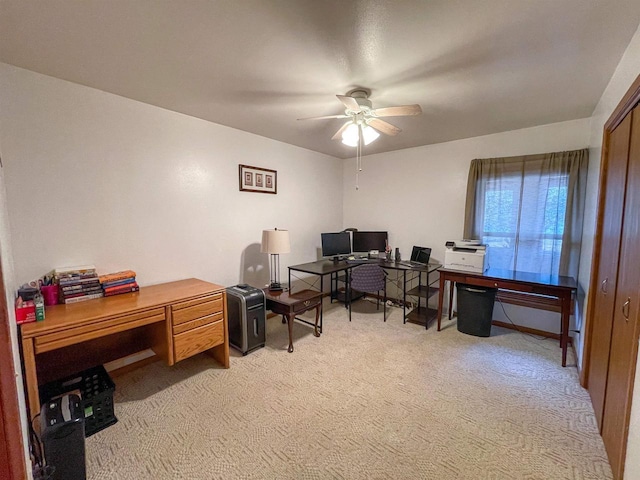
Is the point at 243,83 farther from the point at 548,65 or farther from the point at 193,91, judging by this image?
the point at 548,65

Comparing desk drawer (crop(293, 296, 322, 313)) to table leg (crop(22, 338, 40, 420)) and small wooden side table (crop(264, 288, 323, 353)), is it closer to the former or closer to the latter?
small wooden side table (crop(264, 288, 323, 353))

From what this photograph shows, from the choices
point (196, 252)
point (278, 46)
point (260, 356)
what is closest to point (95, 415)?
point (260, 356)

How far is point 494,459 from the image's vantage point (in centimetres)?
159

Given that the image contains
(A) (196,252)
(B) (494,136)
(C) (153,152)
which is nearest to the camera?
(C) (153,152)

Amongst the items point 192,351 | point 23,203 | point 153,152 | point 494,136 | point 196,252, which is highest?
point 494,136

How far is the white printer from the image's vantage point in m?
3.06

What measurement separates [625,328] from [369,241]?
3.06 m

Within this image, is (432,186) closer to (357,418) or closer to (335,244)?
(335,244)

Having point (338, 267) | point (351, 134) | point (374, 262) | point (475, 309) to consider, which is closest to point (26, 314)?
point (351, 134)

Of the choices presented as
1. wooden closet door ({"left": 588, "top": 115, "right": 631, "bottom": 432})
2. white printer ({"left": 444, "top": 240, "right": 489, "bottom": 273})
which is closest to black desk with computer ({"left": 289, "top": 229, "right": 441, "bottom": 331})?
white printer ({"left": 444, "top": 240, "right": 489, "bottom": 273})

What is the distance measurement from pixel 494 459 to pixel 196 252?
9.82 feet

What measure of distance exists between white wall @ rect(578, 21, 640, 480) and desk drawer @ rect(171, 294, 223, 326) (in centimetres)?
269

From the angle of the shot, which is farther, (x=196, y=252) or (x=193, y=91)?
(x=196, y=252)

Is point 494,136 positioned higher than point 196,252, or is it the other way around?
point 494,136
